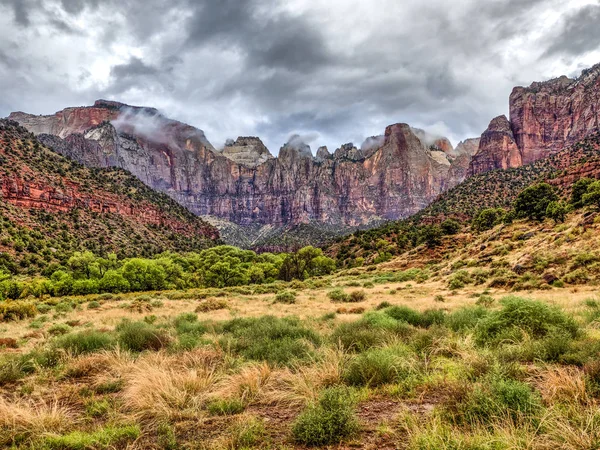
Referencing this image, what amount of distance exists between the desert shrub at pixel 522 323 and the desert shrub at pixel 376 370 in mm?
2864

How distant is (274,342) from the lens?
9320 millimetres

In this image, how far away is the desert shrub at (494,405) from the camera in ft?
13.6

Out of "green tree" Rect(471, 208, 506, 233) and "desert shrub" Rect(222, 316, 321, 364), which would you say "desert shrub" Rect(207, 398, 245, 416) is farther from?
"green tree" Rect(471, 208, 506, 233)

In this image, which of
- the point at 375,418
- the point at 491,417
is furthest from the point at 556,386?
the point at 375,418

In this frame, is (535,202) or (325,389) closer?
(325,389)

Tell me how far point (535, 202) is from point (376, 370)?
5563 centimetres

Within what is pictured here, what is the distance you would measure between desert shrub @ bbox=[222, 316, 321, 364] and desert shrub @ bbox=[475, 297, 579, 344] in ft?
14.7

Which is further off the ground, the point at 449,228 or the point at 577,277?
the point at 449,228

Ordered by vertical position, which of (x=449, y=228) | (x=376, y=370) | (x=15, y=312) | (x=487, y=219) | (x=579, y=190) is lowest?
(x=15, y=312)

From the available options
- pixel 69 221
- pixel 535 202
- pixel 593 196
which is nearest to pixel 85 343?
pixel 593 196

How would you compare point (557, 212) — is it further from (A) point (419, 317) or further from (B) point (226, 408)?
(B) point (226, 408)

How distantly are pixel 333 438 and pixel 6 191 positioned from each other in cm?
9602

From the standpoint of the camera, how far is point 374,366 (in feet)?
21.2

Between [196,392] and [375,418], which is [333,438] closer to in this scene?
[375,418]
